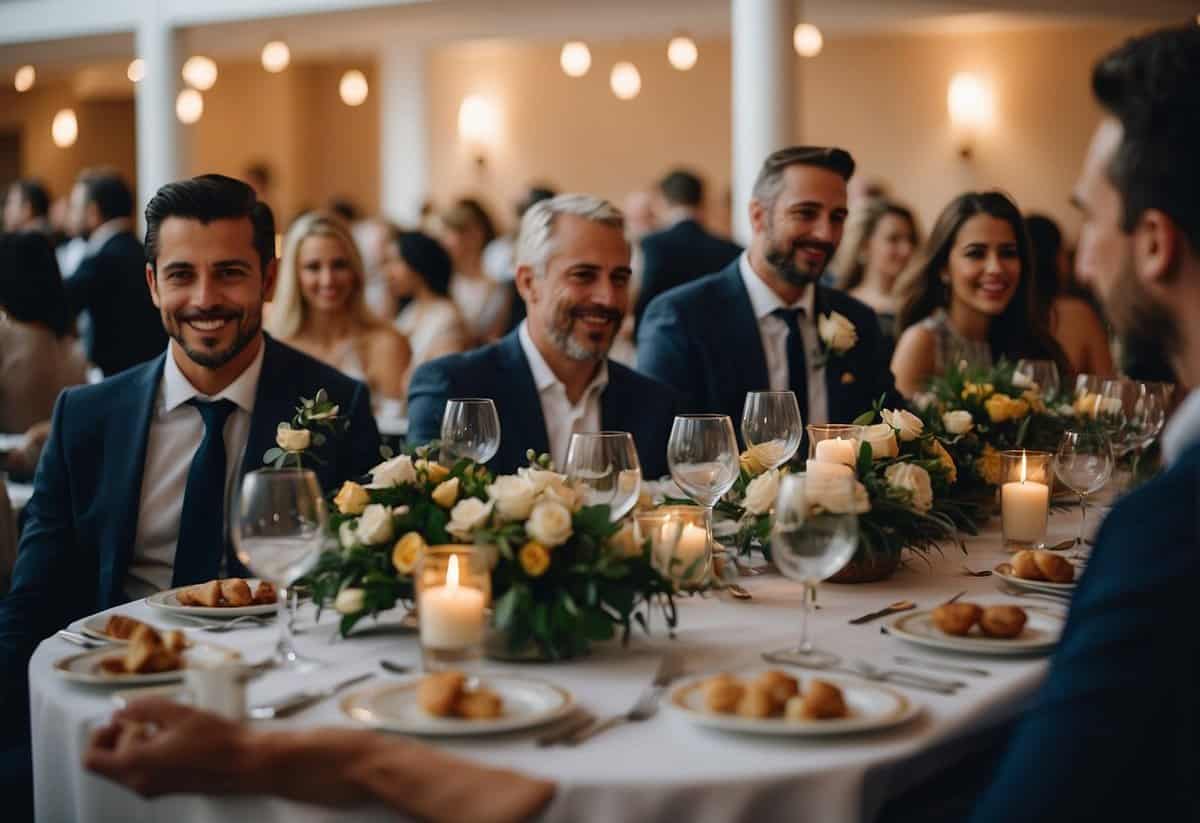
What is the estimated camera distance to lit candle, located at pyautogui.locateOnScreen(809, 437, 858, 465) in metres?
2.64

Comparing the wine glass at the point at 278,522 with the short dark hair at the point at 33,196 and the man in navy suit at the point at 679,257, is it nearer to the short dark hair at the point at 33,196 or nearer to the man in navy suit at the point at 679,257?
the man in navy suit at the point at 679,257

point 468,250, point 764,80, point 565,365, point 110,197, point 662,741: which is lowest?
point 662,741

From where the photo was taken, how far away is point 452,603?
5.97 ft

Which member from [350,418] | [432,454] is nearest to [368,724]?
[432,454]

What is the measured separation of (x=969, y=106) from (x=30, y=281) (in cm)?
843

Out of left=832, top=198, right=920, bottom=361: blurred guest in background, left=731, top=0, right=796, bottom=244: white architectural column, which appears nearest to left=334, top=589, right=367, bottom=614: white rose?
left=731, top=0, right=796, bottom=244: white architectural column

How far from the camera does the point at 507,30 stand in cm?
1000

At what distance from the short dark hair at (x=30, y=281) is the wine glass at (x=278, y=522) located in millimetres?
3656

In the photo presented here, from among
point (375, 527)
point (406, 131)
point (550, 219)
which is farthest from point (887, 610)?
point (406, 131)

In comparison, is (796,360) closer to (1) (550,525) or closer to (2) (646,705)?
(1) (550,525)

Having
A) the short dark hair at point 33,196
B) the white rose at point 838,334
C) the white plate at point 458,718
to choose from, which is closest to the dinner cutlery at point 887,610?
the white plate at point 458,718

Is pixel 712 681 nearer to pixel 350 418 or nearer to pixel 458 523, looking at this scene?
pixel 458 523

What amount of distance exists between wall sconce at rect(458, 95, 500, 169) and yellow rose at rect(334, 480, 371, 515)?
35.8ft

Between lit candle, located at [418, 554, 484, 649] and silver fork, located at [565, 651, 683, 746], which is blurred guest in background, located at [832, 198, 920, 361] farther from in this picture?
lit candle, located at [418, 554, 484, 649]
